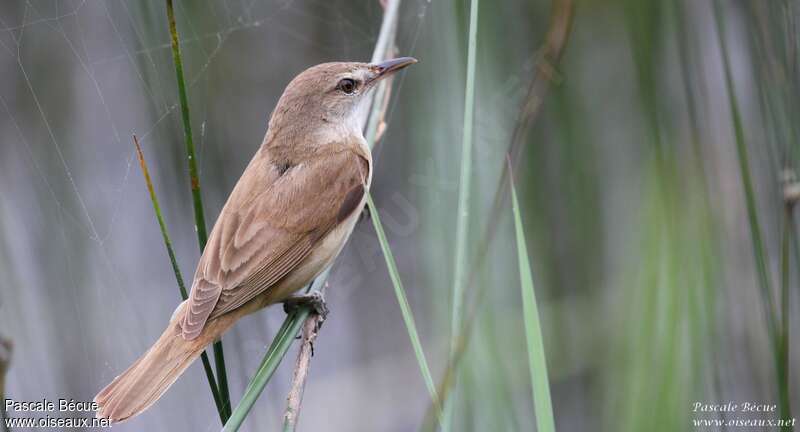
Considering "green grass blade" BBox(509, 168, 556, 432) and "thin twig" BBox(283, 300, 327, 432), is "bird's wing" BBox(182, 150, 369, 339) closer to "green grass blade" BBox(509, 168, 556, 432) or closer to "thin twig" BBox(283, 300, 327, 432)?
"thin twig" BBox(283, 300, 327, 432)

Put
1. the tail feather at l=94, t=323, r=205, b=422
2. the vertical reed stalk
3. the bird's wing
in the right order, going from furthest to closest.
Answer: the bird's wing → the tail feather at l=94, t=323, r=205, b=422 → the vertical reed stalk

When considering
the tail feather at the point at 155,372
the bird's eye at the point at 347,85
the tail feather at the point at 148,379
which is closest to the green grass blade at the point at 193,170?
the tail feather at the point at 155,372

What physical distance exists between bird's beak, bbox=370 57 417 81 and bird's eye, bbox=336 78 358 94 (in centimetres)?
14

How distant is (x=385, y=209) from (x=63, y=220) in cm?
195

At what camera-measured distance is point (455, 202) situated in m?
2.65

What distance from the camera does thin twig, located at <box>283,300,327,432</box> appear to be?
1932 mm

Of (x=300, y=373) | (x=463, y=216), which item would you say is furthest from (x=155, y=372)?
(x=463, y=216)

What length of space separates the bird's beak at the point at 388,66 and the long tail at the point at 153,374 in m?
1.12

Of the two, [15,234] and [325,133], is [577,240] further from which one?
[15,234]

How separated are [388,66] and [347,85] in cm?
27

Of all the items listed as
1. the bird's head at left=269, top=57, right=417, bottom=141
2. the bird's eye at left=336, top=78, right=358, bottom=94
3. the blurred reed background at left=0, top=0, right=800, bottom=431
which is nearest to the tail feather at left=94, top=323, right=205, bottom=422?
the blurred reed background at left=0, top=0, right=800, bottom=431

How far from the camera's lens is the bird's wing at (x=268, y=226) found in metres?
2.68

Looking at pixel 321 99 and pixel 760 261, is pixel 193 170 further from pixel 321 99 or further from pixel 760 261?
pixel 760 261

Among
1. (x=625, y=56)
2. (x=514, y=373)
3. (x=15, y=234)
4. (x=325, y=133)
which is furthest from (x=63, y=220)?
(x=625, y=56)
